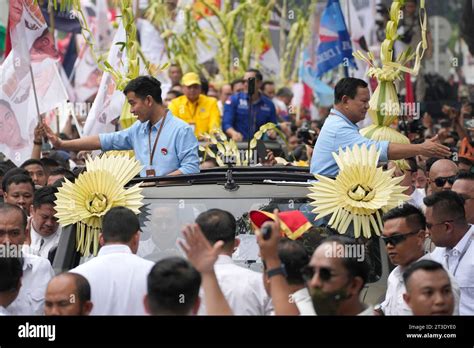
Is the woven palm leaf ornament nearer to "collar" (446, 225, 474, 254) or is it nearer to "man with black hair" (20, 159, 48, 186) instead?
"man with black hair" (20, 159, 48, 186)

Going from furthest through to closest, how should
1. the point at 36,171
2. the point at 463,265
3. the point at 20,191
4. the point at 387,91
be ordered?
1. the point at 36,171
2. the point at 387,91
3. the point at 20,191
4. the point at 463,265

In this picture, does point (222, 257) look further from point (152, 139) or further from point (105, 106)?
point (105, 106)

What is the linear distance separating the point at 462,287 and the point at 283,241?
1645 millimetres

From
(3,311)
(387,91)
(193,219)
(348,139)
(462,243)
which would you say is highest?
(387,91)

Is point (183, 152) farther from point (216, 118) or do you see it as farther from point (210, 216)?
point (216, 118)

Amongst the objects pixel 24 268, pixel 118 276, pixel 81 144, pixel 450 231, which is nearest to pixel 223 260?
pixel 118 276

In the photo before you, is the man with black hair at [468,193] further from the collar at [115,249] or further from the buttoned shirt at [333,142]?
the collar at [115,249]

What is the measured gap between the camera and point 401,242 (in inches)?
327

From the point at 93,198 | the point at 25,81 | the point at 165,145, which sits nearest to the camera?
the point at 93,198

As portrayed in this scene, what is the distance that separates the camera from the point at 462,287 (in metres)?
8.66

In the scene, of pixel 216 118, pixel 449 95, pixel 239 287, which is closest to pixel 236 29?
pixel 449 95

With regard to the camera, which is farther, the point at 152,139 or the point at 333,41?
the point at 333,41

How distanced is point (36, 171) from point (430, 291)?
6903 mm

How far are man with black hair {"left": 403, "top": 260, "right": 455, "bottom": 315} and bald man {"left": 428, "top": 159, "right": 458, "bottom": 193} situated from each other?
4808 millimetres
